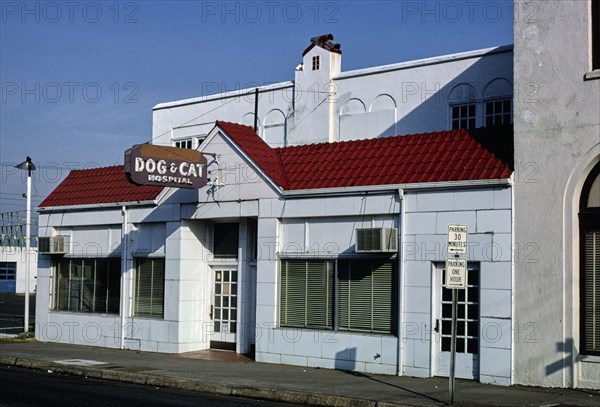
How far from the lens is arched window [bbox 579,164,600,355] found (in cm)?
1499

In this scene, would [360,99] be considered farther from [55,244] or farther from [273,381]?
[273,381]

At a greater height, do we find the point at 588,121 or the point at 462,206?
the point at 588,121

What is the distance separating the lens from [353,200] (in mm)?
18172

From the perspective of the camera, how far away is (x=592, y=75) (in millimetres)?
15070

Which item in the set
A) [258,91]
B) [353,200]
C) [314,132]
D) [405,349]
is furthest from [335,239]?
[258,91]

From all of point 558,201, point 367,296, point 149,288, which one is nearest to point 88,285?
point 149,288

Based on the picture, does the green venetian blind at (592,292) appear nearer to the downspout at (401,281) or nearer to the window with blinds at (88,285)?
the downspout at (401,281)

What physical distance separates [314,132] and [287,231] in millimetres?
11901

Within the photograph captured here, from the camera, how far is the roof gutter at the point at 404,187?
1609cm

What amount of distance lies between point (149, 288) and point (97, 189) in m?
3.75

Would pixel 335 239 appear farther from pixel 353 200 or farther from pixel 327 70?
pixel 327 70

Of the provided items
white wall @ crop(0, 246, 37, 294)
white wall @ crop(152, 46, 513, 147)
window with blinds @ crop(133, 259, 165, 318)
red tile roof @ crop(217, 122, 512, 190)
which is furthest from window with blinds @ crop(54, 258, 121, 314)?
white wall @ crop(0, 246, 37, 294)

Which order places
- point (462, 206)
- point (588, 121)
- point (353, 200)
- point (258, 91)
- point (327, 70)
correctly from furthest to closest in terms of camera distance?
point (258, 91) < point (327, 70) < point (353, 200) < point (462, 206) < point (588, 121)

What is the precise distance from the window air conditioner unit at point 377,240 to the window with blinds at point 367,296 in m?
0.47
